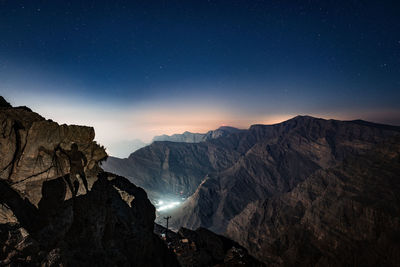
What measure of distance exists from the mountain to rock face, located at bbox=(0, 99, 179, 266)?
54818 mm

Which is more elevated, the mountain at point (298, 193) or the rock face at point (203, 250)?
the rock face at point (203, 250)

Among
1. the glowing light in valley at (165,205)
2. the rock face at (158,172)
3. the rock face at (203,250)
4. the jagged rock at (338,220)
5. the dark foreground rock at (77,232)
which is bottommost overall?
the glowing light in valley at (165,205)

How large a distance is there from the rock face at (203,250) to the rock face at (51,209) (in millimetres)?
7359

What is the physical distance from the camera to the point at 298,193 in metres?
91.3

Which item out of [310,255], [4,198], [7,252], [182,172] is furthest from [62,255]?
[182,172]

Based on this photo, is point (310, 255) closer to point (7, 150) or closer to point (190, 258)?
point (190, 258)

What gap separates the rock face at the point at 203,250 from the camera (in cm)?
2100

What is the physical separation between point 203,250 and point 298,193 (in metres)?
84.4

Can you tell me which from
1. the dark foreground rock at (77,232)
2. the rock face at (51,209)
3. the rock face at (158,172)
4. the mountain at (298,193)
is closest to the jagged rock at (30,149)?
the rock face at (51,209)

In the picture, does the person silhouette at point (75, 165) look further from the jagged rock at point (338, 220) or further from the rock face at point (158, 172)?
the rock face at point (158, 172)

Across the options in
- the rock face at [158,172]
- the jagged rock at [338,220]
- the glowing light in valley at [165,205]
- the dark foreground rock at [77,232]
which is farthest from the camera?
the rock face at [158,172]

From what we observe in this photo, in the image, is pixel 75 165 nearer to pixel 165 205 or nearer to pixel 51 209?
pixel 51 209

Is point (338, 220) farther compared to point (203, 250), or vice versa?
point (338, 220)

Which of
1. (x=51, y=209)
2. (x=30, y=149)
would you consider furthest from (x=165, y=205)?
(x=30, y=149)
